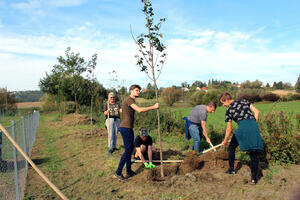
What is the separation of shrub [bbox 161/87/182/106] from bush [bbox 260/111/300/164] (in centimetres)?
3699

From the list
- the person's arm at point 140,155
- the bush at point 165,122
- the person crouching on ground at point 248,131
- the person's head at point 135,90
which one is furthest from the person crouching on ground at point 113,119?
the person crouching on ground at point 248,131

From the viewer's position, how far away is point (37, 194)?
4508 millimetres

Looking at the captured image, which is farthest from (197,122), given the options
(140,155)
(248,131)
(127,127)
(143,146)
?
(127,127)

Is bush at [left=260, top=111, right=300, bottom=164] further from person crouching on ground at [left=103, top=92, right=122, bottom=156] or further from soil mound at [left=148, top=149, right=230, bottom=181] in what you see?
person crouching on ground at [left=103, top=92, right=122, bottom=156]

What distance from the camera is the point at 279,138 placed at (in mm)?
5688

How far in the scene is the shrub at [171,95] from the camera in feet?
142

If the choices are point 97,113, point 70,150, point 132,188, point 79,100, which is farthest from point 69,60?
point 132,188

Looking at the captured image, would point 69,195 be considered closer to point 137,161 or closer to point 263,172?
point 137,161

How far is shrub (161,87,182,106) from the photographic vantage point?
43312 millimetres

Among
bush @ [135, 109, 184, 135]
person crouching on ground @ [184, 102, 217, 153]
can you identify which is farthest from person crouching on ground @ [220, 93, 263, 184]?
bush @ [135, 109, 184, 135]

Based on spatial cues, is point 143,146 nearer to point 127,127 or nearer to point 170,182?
point 127,127

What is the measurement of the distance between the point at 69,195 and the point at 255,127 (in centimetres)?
365

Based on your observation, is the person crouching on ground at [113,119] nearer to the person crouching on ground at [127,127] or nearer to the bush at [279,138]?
the person crouching on ground at [127,127]

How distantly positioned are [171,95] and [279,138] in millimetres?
38299
